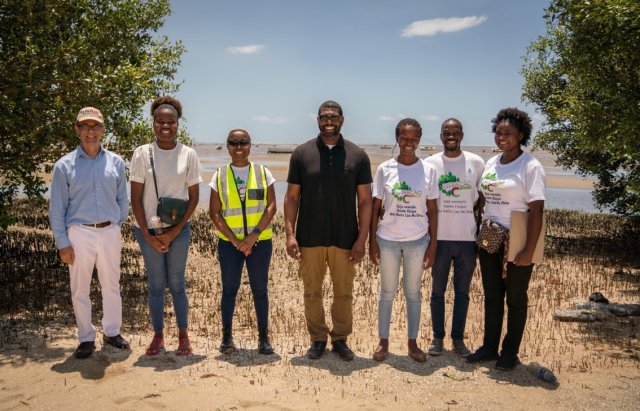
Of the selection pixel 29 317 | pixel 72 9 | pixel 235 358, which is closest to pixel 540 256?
pixel 235 358

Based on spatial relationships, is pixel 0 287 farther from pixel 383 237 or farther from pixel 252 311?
pixel 383 237

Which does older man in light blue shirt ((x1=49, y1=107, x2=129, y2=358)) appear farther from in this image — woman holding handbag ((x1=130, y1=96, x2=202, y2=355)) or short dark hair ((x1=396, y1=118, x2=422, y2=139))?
short dark hair ((x1=396, y1=118, x2=422, y2=139))

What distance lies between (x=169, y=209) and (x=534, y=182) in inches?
145

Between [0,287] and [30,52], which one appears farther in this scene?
[0,287]

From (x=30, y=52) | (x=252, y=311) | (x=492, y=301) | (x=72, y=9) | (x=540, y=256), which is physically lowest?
(x=252, y=311)

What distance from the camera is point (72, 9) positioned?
8.82 m

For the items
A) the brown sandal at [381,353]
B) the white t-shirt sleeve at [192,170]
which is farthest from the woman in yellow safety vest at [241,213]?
the brown sandal at [381,353]

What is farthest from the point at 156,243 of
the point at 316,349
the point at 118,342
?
the point at 316,349

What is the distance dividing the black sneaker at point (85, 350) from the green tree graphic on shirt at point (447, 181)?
420cm

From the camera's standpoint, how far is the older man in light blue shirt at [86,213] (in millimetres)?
5324

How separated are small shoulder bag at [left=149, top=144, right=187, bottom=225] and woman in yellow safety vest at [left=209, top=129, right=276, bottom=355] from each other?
1.06 ft

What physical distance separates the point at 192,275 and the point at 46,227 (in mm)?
7211

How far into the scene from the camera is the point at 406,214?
5438 millimetres

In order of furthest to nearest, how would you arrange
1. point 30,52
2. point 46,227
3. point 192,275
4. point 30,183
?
point 46,227
point 192,275
point 30,183
point 30,52
